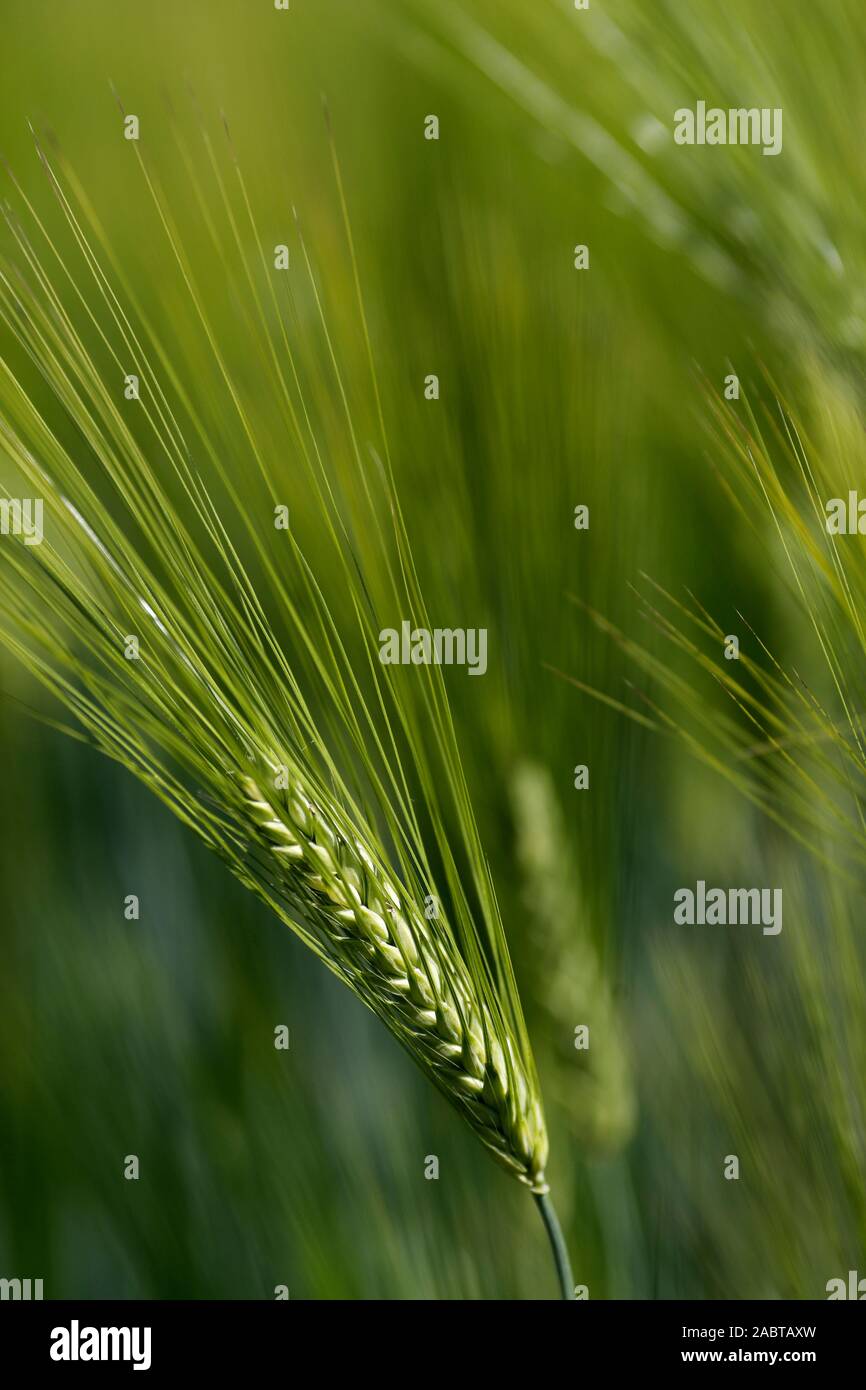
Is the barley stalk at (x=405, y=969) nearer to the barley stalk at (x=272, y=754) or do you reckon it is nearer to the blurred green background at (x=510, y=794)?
the barley stalk at (x=272, y=754)

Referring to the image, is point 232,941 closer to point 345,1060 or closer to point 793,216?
point 345,1060

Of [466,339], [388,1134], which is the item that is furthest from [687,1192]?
[466,339]

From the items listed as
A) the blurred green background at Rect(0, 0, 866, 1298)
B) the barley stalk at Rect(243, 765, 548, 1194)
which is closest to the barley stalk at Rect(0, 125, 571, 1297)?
the barley stalk at Rect(243, 765, 548, 1194)

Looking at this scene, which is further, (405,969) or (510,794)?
(510,794)

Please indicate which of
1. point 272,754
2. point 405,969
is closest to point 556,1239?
point 405,969

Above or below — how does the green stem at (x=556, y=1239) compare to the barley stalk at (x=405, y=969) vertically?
below

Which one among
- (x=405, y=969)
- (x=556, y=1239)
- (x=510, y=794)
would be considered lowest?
(x=556, y=1239)

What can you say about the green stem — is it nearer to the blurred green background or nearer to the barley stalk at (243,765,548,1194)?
the barley stalk at (243,765,548,1194)

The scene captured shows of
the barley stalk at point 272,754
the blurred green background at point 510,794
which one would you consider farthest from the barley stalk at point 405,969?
the blurred green background at point 510,794

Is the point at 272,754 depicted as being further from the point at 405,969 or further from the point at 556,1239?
the point at 556,1239
